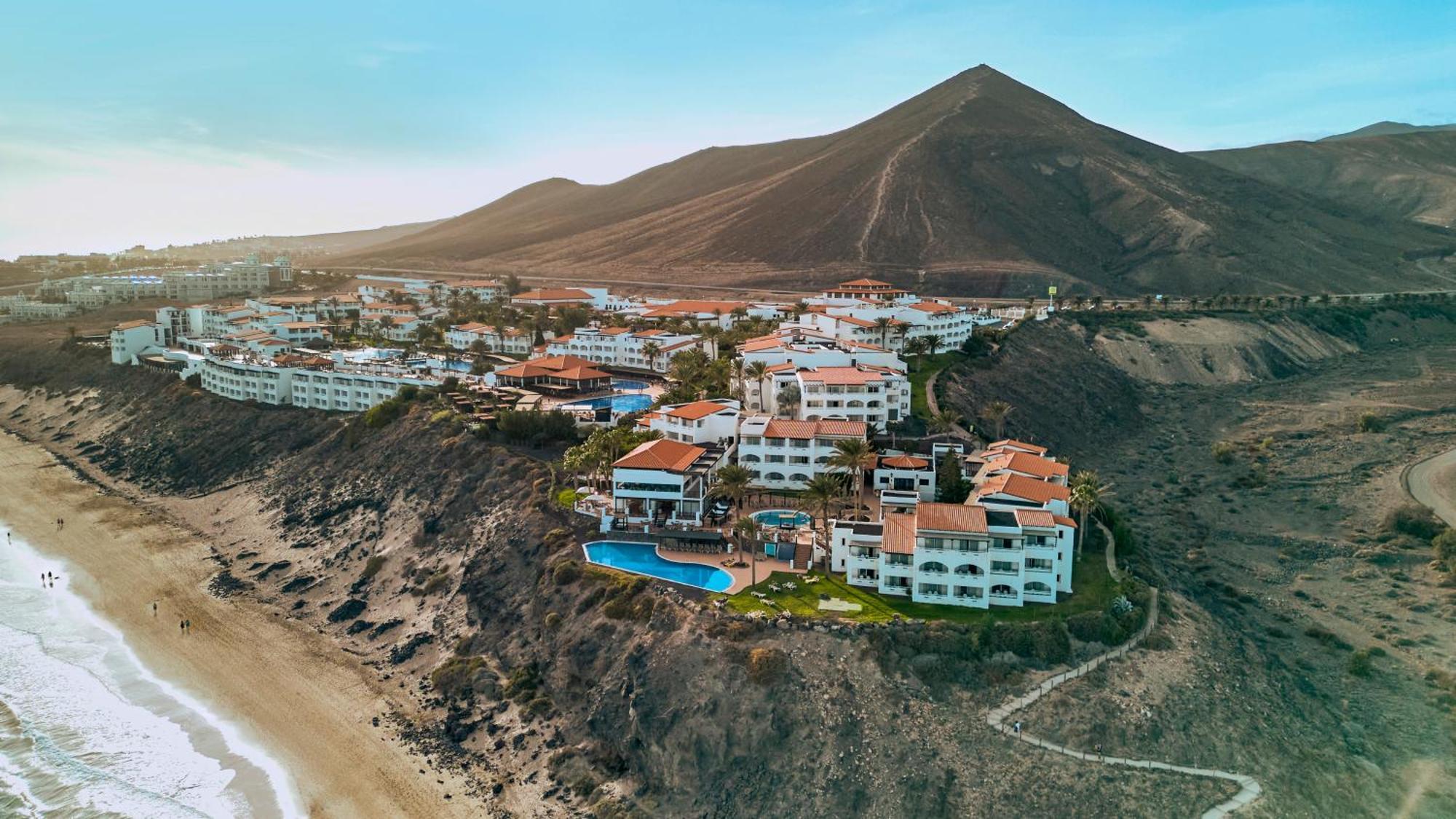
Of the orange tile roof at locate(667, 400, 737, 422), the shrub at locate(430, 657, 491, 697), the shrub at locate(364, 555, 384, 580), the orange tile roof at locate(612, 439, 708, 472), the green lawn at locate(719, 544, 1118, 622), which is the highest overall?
the orange tile roof at locate(667, 400, 737, 422)

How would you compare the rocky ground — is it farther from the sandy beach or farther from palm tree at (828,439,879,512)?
the sandy beach

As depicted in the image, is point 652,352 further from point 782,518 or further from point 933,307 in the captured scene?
point 782,518

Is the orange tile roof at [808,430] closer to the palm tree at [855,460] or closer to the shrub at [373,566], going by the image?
the palm tree at [855,460]

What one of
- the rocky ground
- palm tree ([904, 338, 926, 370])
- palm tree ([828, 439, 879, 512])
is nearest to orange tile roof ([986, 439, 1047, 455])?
the rocky ground

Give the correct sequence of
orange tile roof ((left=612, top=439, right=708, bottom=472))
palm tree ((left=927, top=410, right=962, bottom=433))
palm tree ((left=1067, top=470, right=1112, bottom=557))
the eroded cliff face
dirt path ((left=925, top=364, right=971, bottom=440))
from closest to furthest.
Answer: the eroded cliff face
palm tree ((left=1067, top=470, right=1112, bottom=557))
orange tile roof ((left=612, top=439, right=708, bottom=472))
palm tree ((left=927, top=410, right=962, bottom=433))
dirt path ((left=925, top=364, right=971, bottom=440))

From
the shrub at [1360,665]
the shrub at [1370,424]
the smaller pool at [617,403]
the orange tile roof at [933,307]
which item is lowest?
the shrub at [1360,665]

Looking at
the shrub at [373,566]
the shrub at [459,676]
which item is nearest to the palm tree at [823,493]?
the shrub at [459,676]
